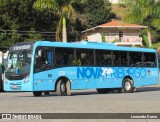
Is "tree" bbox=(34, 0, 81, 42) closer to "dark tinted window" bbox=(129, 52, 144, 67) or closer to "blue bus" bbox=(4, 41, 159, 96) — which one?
"blue bus" bbox=(4, 41, 159, 96)

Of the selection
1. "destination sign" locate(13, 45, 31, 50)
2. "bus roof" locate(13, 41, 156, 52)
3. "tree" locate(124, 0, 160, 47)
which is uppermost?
"tree" locate(124, 0, 160, 47)

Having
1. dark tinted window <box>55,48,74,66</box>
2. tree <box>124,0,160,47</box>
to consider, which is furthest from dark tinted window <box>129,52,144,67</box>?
tree <box>124,0,160,47</box>

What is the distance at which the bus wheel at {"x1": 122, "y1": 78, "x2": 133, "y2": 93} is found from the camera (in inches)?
1080

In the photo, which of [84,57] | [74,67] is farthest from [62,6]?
[74,67]

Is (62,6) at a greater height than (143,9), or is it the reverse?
(62,6)

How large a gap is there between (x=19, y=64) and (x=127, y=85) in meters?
8.05

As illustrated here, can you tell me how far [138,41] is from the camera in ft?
232

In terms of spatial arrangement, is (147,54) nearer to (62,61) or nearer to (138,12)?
(62,61)

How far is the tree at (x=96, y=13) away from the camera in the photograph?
3261 inches

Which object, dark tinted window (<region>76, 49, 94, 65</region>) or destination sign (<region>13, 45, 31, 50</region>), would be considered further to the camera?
dark tinted window (<region>76, 49, 94, 65</region>)

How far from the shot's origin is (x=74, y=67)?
2408cm

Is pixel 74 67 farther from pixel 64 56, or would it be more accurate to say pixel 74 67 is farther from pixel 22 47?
pixel 22 47

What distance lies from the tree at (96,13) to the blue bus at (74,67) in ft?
176

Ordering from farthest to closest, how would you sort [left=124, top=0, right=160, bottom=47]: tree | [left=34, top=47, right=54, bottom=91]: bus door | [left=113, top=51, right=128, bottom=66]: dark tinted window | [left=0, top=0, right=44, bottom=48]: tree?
[left=0, top=0, right=44, bottom=48]: tree
[left=124, top=0, right=160, bottom=47]: tree
[left=113, top=51, right=128, bottom=66]: dark tinted window
[left=34, top=47, right=54, bottom=91]: bus door
